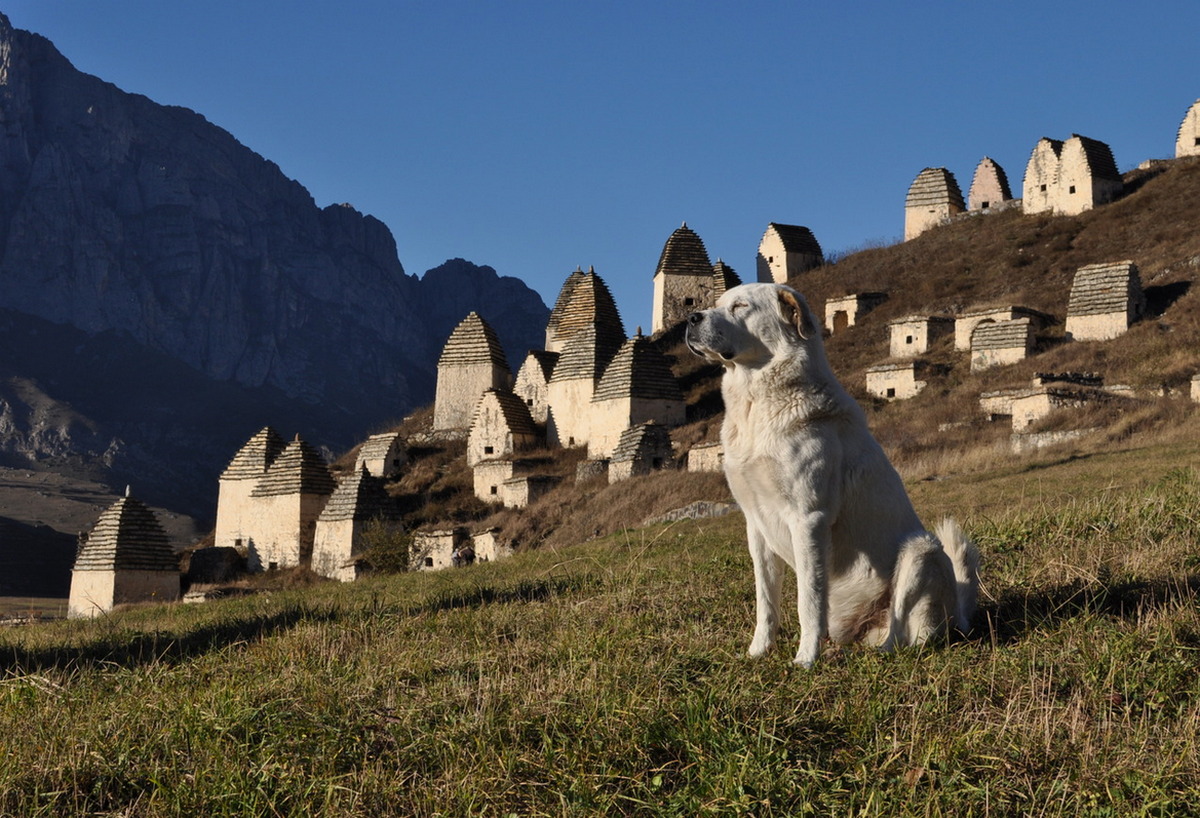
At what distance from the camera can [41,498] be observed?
83625 mm

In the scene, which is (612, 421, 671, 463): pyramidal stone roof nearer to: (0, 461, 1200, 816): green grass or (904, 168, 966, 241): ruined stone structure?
(0, 461, 1200, 816): green grass

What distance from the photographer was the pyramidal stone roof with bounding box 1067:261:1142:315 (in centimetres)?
3306

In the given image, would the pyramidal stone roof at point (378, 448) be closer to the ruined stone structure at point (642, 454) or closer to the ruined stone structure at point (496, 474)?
the ruined stone structure at point (496, 474)

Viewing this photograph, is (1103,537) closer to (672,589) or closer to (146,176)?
(672,589)

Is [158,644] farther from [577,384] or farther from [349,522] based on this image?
[577,384]

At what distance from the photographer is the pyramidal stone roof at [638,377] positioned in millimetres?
36094

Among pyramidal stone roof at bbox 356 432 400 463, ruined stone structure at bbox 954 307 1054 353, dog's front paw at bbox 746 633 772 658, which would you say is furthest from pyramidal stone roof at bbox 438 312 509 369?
dog's front paw at bbox 746 633 772 658

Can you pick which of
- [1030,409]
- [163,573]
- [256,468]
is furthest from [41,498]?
[1030,409]

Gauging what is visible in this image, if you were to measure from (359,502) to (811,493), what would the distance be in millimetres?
28103

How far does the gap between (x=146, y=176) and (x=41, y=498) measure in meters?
77.8

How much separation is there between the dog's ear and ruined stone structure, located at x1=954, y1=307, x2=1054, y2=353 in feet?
98.8

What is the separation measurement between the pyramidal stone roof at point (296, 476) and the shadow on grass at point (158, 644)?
2740cm

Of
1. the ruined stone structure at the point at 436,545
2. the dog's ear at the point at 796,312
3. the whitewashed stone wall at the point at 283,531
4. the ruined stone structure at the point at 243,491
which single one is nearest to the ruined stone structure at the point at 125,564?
the whitewashed stone wall at the point at 283,531

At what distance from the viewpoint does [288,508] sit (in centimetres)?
3762
